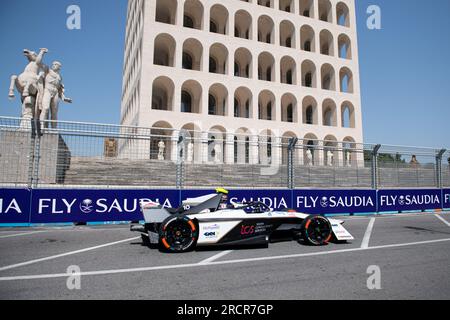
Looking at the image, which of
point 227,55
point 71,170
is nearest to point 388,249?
point 71,170

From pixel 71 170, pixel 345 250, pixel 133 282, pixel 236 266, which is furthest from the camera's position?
pixel 71 170

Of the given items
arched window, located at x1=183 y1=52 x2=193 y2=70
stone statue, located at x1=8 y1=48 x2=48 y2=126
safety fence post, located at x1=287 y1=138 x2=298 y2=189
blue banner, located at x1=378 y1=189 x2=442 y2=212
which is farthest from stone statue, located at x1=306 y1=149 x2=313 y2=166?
arched window, located at x1=183 y1=52 x2=193 y2=70

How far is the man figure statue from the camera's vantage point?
14.6 m

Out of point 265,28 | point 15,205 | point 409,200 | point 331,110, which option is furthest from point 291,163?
point 265,28

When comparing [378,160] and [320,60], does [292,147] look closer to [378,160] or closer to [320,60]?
[378,160]

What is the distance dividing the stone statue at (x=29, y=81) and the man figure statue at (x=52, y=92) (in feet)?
1.19

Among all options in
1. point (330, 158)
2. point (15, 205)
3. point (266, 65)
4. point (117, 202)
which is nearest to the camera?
point (15, 205)

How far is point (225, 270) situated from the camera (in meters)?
3.96

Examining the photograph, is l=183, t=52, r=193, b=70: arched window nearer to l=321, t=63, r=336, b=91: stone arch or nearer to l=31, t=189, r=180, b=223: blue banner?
l=321, t=63, r=336, b=91: stone arch

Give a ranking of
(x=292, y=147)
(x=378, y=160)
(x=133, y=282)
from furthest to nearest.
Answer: (x=378, y=160), (x=292, y=147), (x=133, y=282)

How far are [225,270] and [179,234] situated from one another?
142 cm

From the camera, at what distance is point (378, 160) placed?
1238cm

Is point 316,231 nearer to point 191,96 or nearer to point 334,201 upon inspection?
point 334,201

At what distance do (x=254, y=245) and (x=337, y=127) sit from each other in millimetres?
30271
